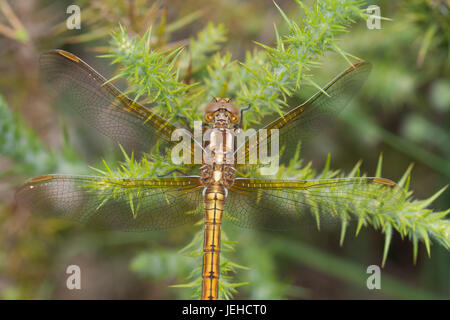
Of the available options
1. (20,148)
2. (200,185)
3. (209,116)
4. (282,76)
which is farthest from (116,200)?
(282,76)

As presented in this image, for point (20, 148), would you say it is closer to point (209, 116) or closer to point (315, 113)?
point (209, 116)

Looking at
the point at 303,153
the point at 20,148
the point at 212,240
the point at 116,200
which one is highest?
the point at 303,153

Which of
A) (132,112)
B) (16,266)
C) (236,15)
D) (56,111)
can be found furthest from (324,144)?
(16,266)

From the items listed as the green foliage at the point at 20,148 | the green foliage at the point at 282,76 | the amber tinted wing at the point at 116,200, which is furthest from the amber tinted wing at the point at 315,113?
the green foliage at the point at 20,148

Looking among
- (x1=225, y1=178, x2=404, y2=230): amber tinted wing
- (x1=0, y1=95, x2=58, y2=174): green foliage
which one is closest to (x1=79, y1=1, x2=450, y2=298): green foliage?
(x1=225, y1=178, x2=404, y2=230): amber tinted wing

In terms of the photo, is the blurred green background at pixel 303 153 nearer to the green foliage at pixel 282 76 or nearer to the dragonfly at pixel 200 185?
the dragonfly at pixel 200 185
